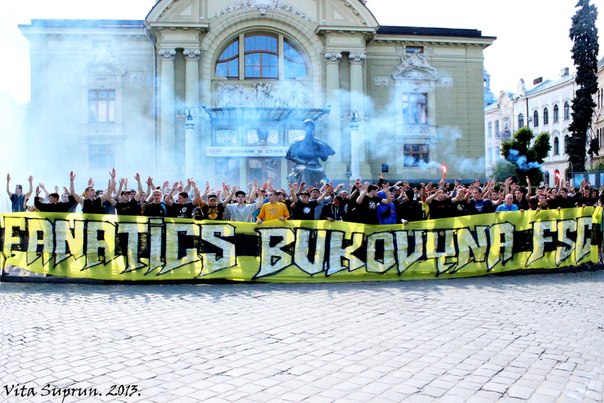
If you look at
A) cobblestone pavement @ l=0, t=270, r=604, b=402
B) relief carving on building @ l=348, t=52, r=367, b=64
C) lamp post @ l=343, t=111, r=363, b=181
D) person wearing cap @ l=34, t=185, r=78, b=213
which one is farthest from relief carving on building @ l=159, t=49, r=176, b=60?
cobblestone pavement @ l=0, t=270, r=604, b=402

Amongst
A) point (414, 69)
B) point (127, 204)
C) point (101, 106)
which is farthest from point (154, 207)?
point (414, 69)

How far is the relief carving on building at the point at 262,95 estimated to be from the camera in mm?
32844

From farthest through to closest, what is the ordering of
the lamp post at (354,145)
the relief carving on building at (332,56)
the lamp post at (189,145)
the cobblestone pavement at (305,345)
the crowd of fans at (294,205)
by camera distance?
1. the relief carving on building at (332,56)
2. the lamp post at (189,145)
3. the lamp post at (354,145)
4. the crowd of fans at (294,205)
5. the cobblestone pavement at (305,345)

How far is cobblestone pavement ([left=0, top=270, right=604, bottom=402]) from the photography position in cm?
459

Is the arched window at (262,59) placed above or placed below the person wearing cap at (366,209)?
above

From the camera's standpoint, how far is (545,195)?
12.5 meters

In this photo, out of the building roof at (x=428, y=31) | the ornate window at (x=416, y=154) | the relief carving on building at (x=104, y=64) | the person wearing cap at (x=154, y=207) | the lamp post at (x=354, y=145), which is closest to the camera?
the person wearing cap at (x=154, y=207)

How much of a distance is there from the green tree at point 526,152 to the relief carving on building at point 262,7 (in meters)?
19.1

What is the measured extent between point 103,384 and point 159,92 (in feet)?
98.4

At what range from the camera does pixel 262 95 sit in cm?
3297

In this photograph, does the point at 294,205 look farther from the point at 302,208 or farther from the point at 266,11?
the point at 266,11

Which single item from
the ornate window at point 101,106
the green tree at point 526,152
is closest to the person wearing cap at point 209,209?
the ornate window at point 101,106

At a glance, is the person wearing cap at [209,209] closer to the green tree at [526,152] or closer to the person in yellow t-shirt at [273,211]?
the person in yellow t-shirt at [273,211]

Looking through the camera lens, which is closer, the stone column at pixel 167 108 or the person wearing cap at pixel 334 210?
the person wearing cap at pixel 334 210
